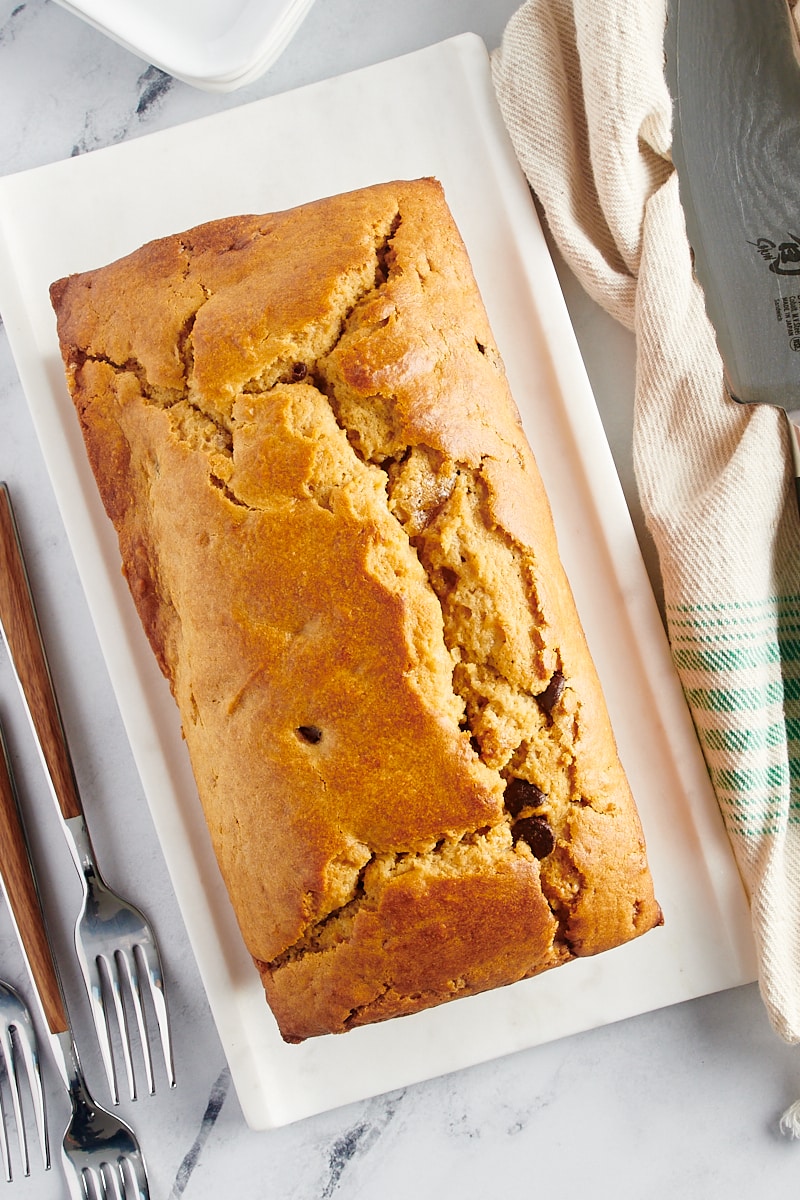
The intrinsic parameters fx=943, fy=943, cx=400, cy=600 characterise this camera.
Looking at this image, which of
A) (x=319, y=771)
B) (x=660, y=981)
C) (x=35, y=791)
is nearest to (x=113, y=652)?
(x=35, y=791)

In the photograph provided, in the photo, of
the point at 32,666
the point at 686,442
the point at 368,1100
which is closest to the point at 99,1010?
the point at 368,1100

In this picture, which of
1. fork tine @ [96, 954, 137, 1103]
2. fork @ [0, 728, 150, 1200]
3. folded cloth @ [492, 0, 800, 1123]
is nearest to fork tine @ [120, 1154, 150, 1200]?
fork @ [0, 728, 150, 1200]

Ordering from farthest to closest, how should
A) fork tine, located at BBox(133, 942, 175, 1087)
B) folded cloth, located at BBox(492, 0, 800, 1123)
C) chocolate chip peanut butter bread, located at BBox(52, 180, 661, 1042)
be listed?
fork tine, located at BBox(133, 942, 175, 1087) < folded cloth, located at BBox(492, 0, 800, 1123) < chocolate chip peanut butter bread, located at BBox(52, 180, 661, 1042)

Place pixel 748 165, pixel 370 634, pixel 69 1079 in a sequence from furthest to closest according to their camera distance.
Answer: pixel 69 1079 < pixel 748 165 < pixel 370 634

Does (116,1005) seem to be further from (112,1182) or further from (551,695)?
(551,695)

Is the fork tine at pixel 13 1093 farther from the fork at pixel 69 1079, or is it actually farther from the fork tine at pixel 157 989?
the fork tine at pixel 157 989

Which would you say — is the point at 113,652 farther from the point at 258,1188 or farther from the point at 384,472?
the point at 258,1188

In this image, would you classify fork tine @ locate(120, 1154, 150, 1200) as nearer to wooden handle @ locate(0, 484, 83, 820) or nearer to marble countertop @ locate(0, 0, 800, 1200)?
marble countertop @ locate(0, 0, 800, 1200)
